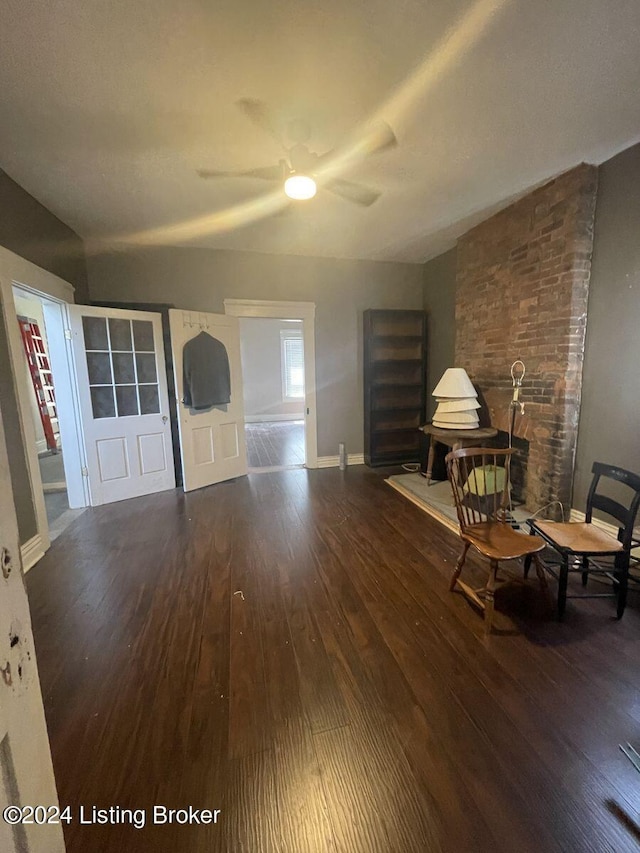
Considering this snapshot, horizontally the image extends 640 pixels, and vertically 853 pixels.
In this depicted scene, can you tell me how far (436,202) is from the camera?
312 cm

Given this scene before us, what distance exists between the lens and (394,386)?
479cm

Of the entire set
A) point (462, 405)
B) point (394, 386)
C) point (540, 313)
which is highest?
point (540, 313)

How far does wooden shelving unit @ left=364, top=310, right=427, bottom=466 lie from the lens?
4.67 meters

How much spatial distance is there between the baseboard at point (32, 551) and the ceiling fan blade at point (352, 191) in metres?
3.42

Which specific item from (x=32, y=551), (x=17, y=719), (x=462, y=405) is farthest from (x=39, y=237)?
(x=462, y=405)

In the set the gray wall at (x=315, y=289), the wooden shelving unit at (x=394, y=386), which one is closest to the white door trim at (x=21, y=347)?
the gray wall at (x=315, y=289)

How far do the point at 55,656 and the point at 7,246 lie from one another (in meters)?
2.71

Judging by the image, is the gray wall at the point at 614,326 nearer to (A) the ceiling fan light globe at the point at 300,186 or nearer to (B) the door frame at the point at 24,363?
(A) the ceiling fan light globe at the point at 300,186

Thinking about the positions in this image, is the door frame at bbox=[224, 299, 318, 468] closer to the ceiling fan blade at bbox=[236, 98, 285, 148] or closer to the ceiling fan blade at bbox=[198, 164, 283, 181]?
the ceiling fan blade at bbox=[198, 164, 283, 181]

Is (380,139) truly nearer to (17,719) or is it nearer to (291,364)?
(17,719)

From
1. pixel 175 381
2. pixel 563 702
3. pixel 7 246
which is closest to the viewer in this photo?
pixel 563 702

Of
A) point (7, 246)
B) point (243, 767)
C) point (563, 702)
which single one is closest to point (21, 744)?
point (243, 767)

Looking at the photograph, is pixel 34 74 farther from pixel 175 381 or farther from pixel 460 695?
pixel 460 695

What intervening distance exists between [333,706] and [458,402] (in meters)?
2.89
